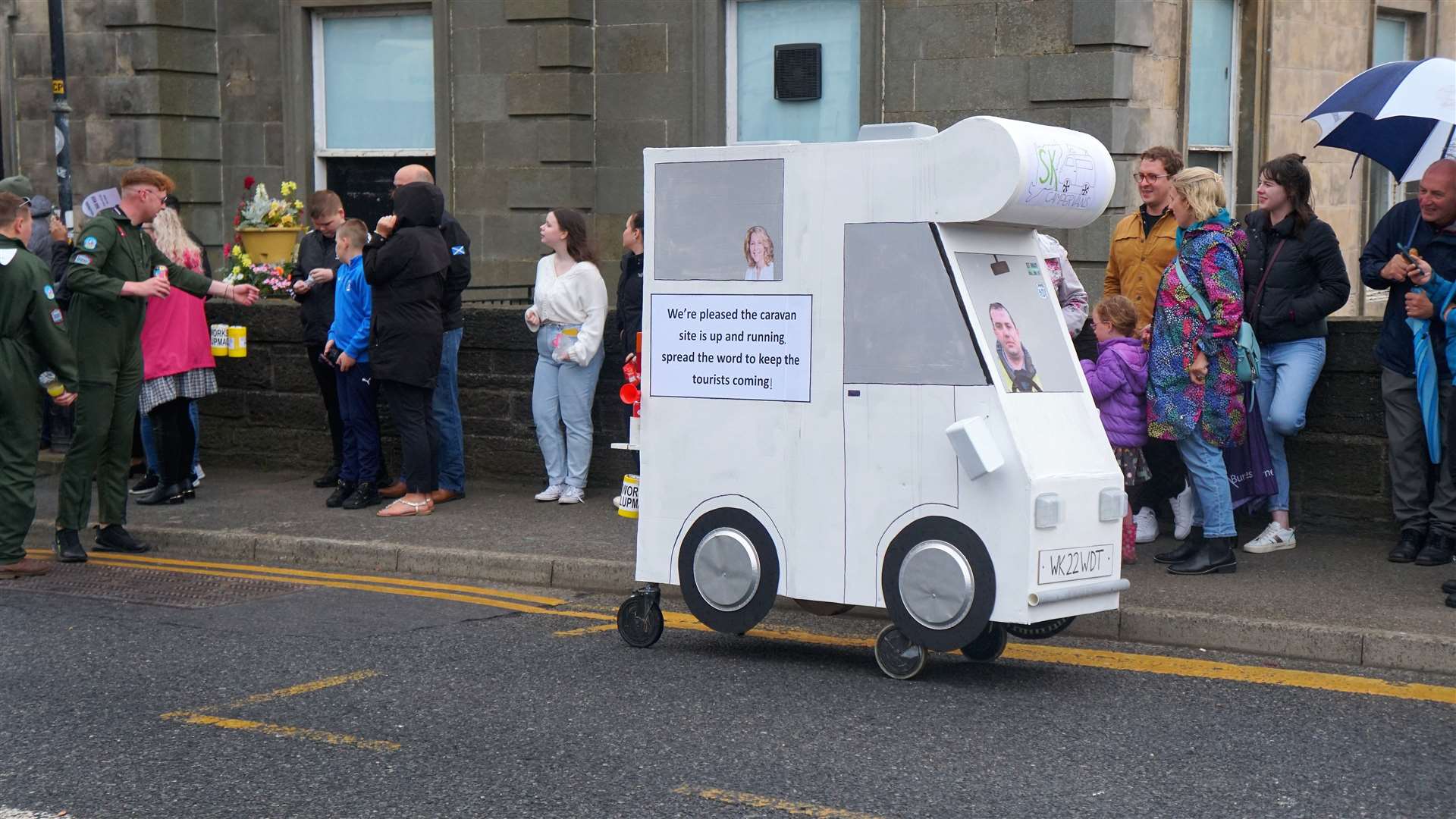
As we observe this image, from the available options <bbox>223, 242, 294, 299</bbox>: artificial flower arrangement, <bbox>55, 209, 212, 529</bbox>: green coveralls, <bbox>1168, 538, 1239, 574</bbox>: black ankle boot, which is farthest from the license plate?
<bbox>223, 242, 294, 299</bbox>: artificial flower arrangement

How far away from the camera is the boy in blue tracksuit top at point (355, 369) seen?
1086 centimetres

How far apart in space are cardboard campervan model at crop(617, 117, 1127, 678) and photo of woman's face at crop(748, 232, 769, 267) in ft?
0.07

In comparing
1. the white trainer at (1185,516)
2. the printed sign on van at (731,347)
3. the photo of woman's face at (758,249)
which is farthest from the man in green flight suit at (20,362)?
the white trainer at (1185,516)

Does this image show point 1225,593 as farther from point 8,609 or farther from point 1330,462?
→ point 8,609

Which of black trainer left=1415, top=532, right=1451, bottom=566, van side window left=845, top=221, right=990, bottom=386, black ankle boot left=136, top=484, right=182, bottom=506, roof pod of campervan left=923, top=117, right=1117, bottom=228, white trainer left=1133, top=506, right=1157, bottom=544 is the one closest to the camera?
roof pod of campervan left=923, top=117, right=1117, bottom=228

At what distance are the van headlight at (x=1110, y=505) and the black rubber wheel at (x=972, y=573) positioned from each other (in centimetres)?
54

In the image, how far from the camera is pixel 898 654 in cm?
665

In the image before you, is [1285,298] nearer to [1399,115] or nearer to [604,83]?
[1399,115]

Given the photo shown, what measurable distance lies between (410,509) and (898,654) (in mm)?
4773

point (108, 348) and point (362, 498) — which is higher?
point (108, 348)

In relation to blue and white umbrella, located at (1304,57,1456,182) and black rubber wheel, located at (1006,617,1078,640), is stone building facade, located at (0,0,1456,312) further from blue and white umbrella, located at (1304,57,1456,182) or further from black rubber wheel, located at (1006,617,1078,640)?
black rubber wheel, located at (1006,617,1078,640)

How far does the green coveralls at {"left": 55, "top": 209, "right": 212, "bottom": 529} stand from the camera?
9.65 meters

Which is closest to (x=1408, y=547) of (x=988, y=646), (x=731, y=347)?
(x=988, y=646)

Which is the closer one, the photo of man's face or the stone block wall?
the photo of man's face
